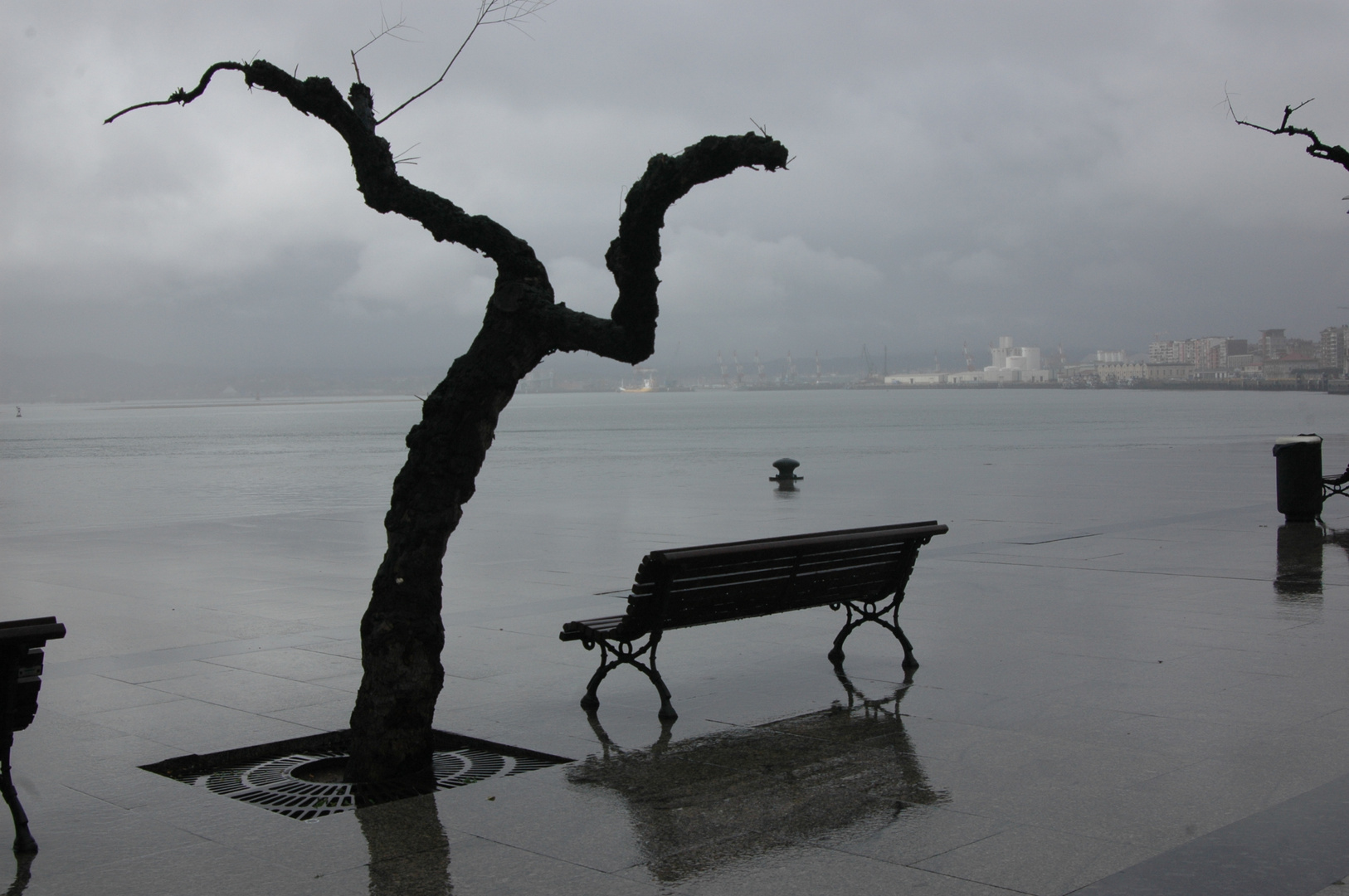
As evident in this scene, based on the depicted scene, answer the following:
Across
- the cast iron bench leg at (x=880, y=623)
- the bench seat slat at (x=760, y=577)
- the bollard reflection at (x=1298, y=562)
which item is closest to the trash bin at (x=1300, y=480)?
the bollard reflection at (x=1298, y=562)

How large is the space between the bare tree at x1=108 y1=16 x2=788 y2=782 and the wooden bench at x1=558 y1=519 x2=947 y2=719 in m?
1.08

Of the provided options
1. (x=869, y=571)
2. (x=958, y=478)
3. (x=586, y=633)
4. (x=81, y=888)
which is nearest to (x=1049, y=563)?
(x=869, y=571)

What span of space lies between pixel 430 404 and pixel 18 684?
193 centimetres

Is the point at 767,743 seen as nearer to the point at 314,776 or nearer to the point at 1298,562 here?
the point at 314,776

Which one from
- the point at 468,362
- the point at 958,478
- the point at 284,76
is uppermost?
the point at 284,76

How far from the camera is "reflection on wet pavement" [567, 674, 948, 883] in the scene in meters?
4.54

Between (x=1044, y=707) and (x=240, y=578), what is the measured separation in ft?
27.0

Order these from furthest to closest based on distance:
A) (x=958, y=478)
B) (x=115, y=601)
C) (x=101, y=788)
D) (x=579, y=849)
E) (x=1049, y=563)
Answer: (x=958, y=478)
(x=1049, y=563)
(x=115, y=601)
(x=101, y=788)
(x=579, y=849)

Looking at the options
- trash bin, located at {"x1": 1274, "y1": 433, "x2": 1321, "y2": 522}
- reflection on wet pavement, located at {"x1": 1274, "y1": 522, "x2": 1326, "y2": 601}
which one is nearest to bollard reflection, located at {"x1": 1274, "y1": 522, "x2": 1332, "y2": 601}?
reflection on wet pavement, located at {"x1": 1274, "y1": 522, "x2": 1326, "y2": 601}

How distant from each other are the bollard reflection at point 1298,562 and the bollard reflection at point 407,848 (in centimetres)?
719

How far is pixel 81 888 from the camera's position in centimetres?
415

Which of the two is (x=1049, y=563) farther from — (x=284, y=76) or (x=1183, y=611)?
(x=284, y=76)

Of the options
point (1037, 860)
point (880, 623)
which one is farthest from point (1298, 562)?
point (1037, 860)

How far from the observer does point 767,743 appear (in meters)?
5.89
